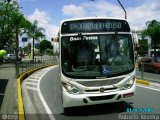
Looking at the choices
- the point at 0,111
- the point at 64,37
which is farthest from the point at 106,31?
the point at 0,111

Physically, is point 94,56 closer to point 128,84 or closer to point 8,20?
point 128,84

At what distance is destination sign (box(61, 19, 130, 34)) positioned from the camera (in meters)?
10.7

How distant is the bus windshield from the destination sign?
0.65 ft

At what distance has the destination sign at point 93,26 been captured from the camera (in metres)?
10.7

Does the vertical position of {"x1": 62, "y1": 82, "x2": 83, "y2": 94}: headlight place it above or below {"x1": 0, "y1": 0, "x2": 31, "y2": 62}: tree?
below

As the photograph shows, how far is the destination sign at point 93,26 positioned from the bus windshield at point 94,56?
0.65 ft

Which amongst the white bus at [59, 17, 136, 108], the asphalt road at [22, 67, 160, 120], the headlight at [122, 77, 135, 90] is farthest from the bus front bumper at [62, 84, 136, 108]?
the asphalt road at [22, 67, 160, 120]

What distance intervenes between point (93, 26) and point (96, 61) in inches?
43.5

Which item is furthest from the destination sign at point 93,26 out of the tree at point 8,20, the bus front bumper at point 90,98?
the tree at point 8,20

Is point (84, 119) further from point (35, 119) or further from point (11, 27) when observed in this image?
point (11, 27)

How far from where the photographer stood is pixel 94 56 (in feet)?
34.5

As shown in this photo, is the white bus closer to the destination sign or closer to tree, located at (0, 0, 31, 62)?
the destination sign

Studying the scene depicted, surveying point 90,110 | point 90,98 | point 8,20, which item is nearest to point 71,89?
point 90,98

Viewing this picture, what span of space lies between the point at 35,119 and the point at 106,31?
335 centimetres
